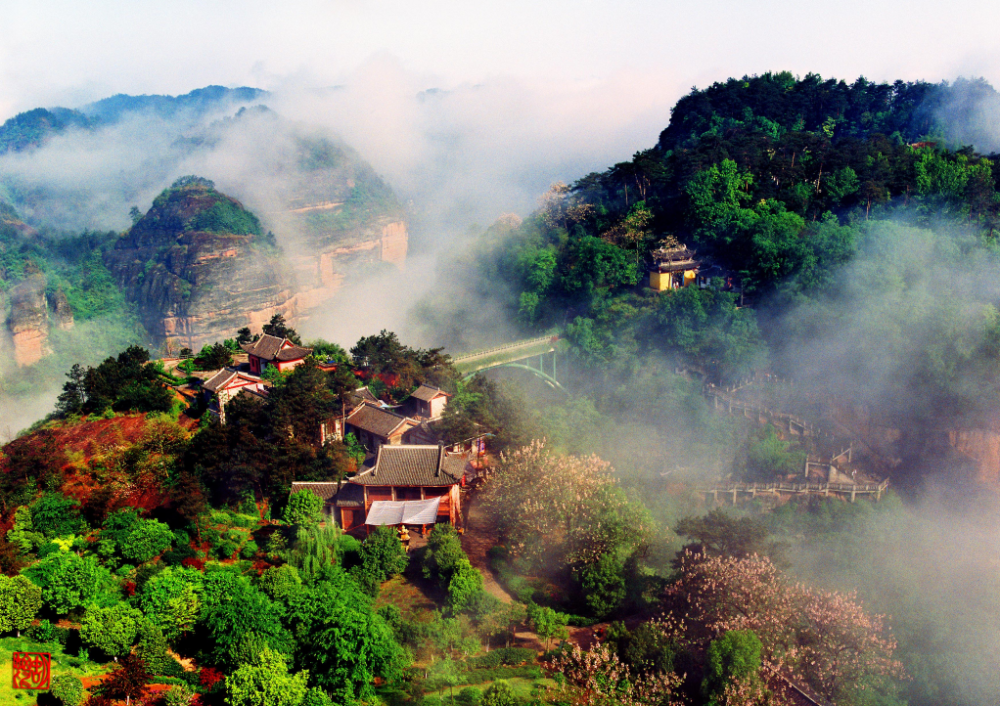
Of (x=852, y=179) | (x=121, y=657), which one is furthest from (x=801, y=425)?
(x=121, y=657)

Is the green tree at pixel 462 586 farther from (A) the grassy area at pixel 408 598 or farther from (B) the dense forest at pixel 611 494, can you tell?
(A) the grassy area at pixel 408 598

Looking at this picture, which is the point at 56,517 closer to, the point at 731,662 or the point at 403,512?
the point at 403,512

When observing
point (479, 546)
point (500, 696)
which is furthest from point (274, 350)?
point (500, 696)

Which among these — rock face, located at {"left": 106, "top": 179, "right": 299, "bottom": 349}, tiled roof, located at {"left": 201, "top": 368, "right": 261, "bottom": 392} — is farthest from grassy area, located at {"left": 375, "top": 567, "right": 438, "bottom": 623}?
rock face, located at {"left": 106, "top": 179, "right": 299, "bottom": 349}

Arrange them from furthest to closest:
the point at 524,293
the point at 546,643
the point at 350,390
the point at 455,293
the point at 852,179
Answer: the point at 455,293 < the point at 524,293 < the point at 852,179 < the point at 350,390 < the point at 546,643

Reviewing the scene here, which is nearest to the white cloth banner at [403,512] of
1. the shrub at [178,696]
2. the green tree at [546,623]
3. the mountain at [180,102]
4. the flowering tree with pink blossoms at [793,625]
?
the green tree at [546,623]

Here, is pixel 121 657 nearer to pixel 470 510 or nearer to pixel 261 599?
pixel 261 599
